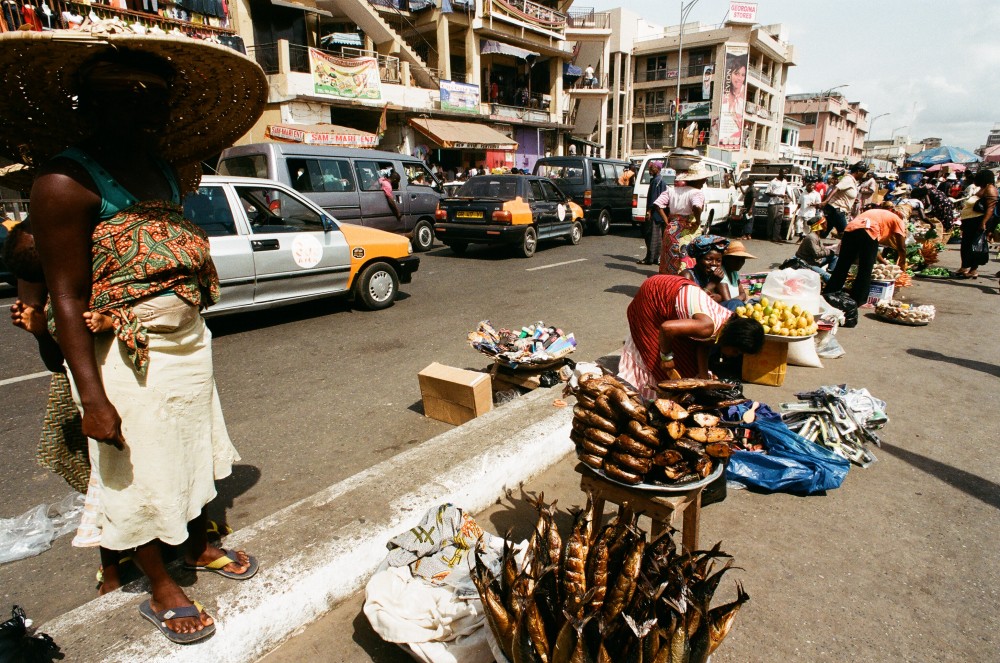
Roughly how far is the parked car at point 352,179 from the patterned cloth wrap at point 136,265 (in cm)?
808

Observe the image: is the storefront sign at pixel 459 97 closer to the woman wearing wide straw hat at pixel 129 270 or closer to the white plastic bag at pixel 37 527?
the white plastic bag at pixel 37 527

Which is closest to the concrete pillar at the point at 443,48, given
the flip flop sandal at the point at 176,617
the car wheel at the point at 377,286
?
the car wheel at the point at 377,286

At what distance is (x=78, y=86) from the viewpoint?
1.76 meters

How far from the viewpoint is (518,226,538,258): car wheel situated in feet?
37.4

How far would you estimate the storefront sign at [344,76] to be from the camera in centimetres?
1941

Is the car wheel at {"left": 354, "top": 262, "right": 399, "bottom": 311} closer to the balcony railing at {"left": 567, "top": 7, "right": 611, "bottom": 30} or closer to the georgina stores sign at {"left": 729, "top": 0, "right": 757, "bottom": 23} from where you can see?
the balcony railing at {"left": 567, "top": 7, "right": 611, "bottom": 30}

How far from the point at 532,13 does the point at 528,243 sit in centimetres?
2365

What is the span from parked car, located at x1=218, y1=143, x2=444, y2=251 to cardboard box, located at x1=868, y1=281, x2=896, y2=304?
8.33 m

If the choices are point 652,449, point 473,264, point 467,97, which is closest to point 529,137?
point 467,97

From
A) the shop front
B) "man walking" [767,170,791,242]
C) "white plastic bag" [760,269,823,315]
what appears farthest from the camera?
the shop front

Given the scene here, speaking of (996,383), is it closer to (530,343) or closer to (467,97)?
(530,343)

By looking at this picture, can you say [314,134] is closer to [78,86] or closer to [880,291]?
[880,291]

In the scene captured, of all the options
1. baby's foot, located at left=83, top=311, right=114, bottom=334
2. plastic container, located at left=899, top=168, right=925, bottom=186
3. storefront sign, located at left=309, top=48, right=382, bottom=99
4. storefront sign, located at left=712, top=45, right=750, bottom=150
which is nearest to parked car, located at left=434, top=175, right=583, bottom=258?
baby's foot, located at left=83, top=311, right=114, bottom=334

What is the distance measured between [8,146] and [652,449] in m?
2.61
